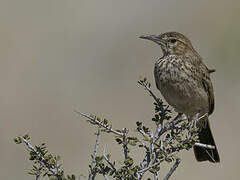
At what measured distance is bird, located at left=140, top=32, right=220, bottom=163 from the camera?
7.06 m

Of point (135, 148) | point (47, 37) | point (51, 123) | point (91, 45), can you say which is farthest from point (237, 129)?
point (47, 37)

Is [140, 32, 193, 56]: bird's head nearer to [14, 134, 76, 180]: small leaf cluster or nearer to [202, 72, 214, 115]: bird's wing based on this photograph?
[202, 72, 214, 115]: bird's wing

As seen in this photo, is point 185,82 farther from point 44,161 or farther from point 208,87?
point 44,161

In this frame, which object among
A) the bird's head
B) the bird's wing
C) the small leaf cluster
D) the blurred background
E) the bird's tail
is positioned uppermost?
the blurred background

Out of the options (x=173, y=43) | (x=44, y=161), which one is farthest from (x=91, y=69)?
(x=44, y=161)

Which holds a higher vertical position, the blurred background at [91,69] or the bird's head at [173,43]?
the blurred background at [91,69]

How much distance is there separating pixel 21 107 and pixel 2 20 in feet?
13.0

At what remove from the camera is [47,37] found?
16141 mm

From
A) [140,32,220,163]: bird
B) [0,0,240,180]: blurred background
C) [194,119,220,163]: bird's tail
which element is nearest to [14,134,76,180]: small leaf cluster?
[140,32,220,163]: bird

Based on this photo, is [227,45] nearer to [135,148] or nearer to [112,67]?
[112,67]

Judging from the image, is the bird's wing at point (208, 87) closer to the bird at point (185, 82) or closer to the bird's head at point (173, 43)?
the bird at point (185, 82)

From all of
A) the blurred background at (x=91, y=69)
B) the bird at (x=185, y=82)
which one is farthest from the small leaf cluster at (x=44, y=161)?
the blurred background at (x=91, y=69)

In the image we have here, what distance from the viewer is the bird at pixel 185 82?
7.06m

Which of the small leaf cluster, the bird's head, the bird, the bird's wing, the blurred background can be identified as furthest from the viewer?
the blurred background
